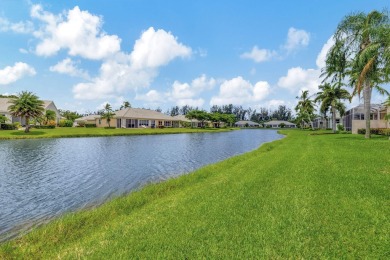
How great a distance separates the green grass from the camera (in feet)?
17.8

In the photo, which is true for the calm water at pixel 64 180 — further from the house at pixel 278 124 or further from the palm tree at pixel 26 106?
the house at pixel 278 124

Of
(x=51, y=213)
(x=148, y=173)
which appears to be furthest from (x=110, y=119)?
(x=51, y=213)

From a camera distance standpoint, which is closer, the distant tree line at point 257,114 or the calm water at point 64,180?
the calm water at point 64,180

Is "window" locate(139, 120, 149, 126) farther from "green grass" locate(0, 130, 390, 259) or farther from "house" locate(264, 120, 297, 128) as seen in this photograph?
"house" locate(264, 120, 297, 128)

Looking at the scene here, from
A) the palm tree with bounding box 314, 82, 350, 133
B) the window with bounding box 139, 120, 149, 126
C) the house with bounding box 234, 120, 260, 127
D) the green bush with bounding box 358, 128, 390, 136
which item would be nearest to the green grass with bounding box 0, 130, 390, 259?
the green bush with bounding box 358, 128, 390, 136

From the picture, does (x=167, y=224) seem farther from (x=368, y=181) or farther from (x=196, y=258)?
(x=368, y=181)

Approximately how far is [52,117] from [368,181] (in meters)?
72.5

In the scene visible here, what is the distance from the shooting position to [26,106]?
4991 cm

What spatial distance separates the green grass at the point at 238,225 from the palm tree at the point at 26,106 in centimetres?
4888

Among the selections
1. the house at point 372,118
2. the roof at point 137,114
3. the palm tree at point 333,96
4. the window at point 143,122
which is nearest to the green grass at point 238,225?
the house at point 372,118

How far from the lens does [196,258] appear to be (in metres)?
5.14

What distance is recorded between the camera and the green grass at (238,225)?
544 cm

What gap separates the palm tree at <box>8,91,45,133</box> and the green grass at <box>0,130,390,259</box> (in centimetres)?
4888

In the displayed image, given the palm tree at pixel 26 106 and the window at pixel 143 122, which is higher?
the palm tree at pixel 26 106
